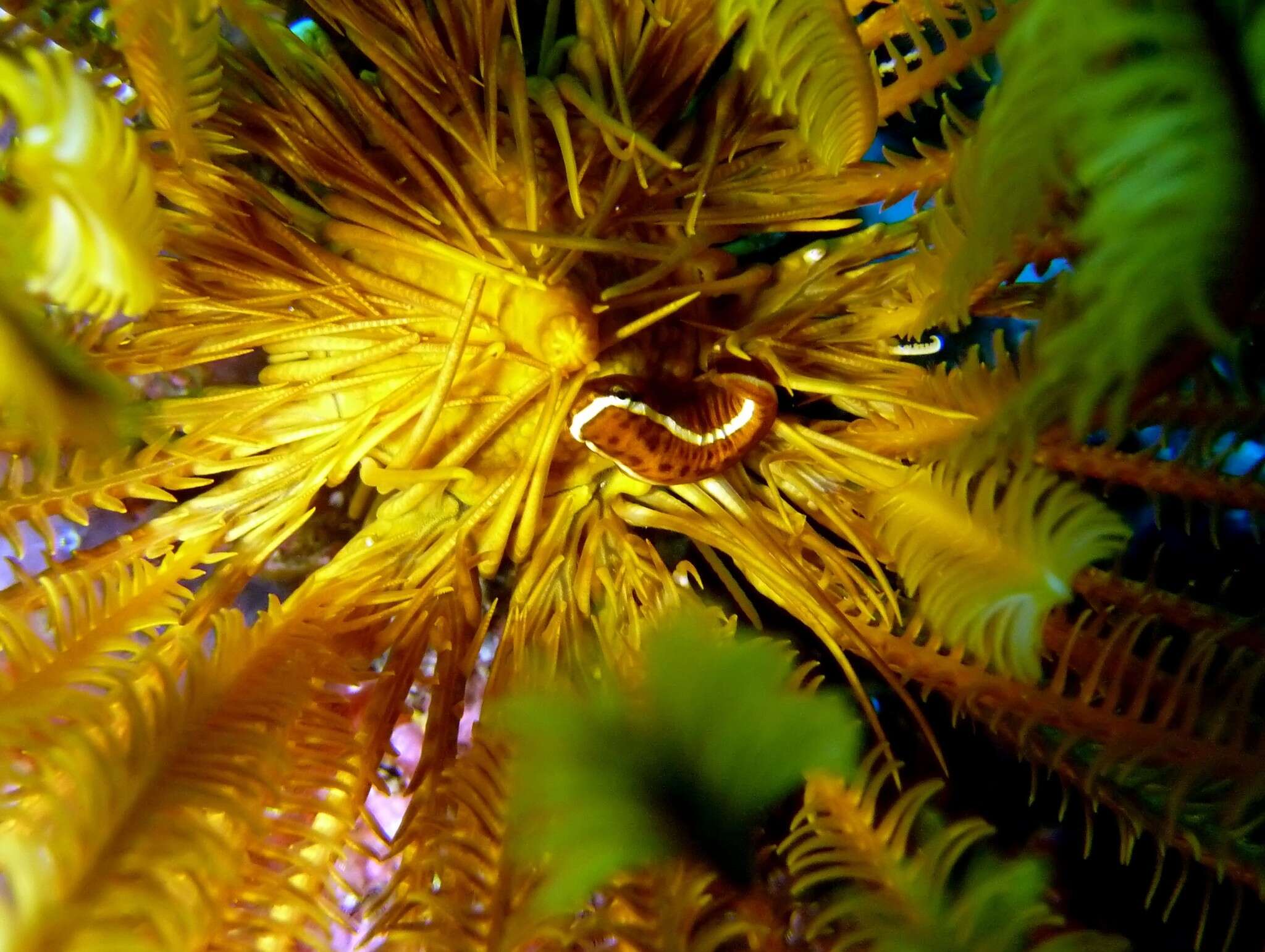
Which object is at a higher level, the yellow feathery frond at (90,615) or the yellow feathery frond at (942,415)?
the yellow feathery frond at (942,415)

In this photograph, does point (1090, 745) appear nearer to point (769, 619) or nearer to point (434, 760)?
Result: point (769, 619)

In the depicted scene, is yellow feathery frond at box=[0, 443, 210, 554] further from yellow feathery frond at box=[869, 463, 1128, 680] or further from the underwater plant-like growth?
yellow feathery frond at box=[869, 463, 1128, 680]

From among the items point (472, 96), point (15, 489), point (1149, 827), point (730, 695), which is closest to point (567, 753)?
point (730, 695)

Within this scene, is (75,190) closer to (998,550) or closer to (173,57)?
(173,57)

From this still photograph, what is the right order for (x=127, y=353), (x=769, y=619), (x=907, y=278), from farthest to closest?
(x=769, y=619)
(x=907, y=278)
(x=127, y=353)

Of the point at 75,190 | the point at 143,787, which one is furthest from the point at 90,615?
the point at 75,190

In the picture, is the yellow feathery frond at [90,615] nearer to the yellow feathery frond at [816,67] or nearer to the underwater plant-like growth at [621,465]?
the underwater plant-like growth at [621,465]

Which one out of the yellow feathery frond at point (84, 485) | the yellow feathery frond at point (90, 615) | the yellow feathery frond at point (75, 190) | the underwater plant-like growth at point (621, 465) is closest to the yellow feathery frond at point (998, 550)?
the underwater plant-like growth at point (621, 465)

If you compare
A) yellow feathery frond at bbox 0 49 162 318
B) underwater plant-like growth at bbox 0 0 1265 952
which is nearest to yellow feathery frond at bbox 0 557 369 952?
underwater plant-like growth at bbox 0 0 1265 952
